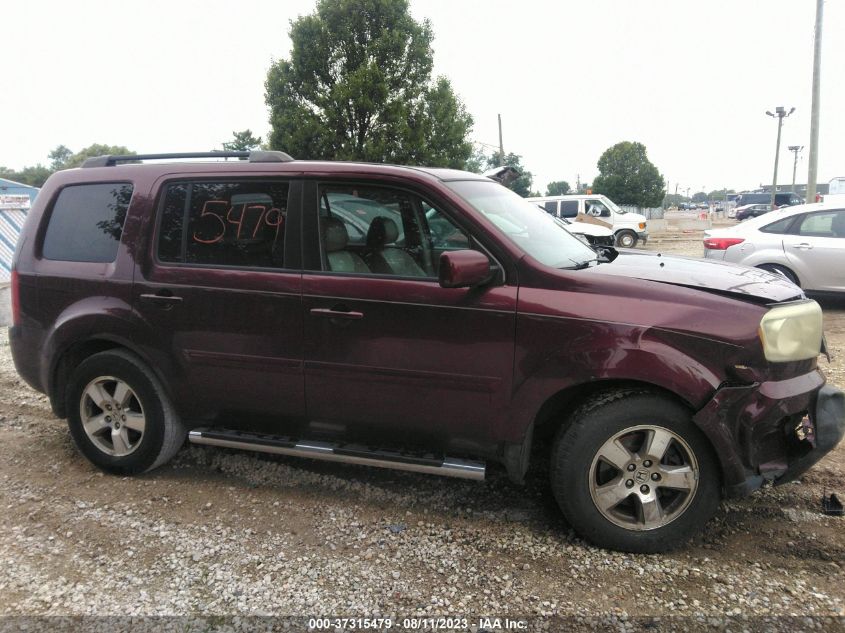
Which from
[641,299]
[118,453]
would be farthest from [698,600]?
[118,453]

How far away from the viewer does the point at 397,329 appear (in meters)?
3.06

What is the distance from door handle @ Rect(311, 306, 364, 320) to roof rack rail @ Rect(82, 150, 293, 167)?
940 mm

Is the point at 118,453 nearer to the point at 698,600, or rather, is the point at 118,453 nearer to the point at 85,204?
the point at 85,204

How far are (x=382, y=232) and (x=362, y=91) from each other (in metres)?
14.4

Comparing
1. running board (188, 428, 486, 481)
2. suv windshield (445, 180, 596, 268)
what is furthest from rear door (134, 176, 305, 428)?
suv windshield (445, 180, 596, 268)

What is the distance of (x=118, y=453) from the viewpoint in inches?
148

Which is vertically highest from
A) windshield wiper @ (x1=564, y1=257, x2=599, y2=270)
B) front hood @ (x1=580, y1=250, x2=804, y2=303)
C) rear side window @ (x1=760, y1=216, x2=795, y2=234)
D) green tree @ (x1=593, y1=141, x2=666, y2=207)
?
green tree @ (x1=593, y1=141, x2=666, y2=207)

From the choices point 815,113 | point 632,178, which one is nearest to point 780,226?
point 815,113

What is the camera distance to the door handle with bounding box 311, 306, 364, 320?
3.11m

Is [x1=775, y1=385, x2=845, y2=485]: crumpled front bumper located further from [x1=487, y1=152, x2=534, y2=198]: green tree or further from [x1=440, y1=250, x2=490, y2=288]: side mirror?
[x1=487, y1=152, x2=534, y2=198]: green tree

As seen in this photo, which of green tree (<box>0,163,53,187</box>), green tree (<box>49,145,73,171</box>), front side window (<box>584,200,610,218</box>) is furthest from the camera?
green tree (<box>49,145,73,171</box>)

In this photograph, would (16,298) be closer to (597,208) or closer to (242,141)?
(597,208)

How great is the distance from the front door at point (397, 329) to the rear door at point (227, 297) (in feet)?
0.45

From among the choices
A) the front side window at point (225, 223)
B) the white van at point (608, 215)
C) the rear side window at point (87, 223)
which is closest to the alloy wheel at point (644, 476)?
the front side window at point (225, 223)
